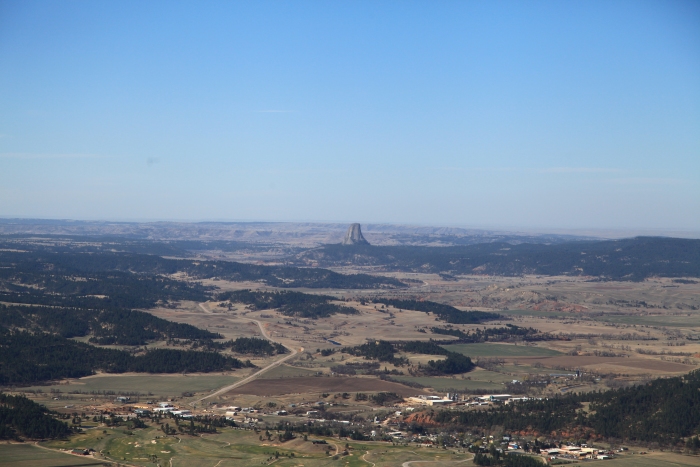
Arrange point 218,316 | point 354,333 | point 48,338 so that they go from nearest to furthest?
point 48,338 → point 354,333 → point 218,316

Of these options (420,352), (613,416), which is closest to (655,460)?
(613,416)

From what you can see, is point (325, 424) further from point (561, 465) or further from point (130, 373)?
point (130, 373)

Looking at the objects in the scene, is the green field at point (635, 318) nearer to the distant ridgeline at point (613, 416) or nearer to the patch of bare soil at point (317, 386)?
the patch of bare soil at point (317, 386)

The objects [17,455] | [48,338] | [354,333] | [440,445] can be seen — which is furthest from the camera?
[354,333]

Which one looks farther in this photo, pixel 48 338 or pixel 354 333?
pixel 354 333

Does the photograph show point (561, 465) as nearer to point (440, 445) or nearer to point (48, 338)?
point (440, 445)

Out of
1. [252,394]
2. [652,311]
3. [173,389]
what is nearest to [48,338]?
[173,389]

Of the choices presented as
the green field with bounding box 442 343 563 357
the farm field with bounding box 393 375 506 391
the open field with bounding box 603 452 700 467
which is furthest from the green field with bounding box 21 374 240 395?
the open field with bounding box 603 452 700 467

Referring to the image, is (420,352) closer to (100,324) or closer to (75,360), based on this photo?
(75,360)
